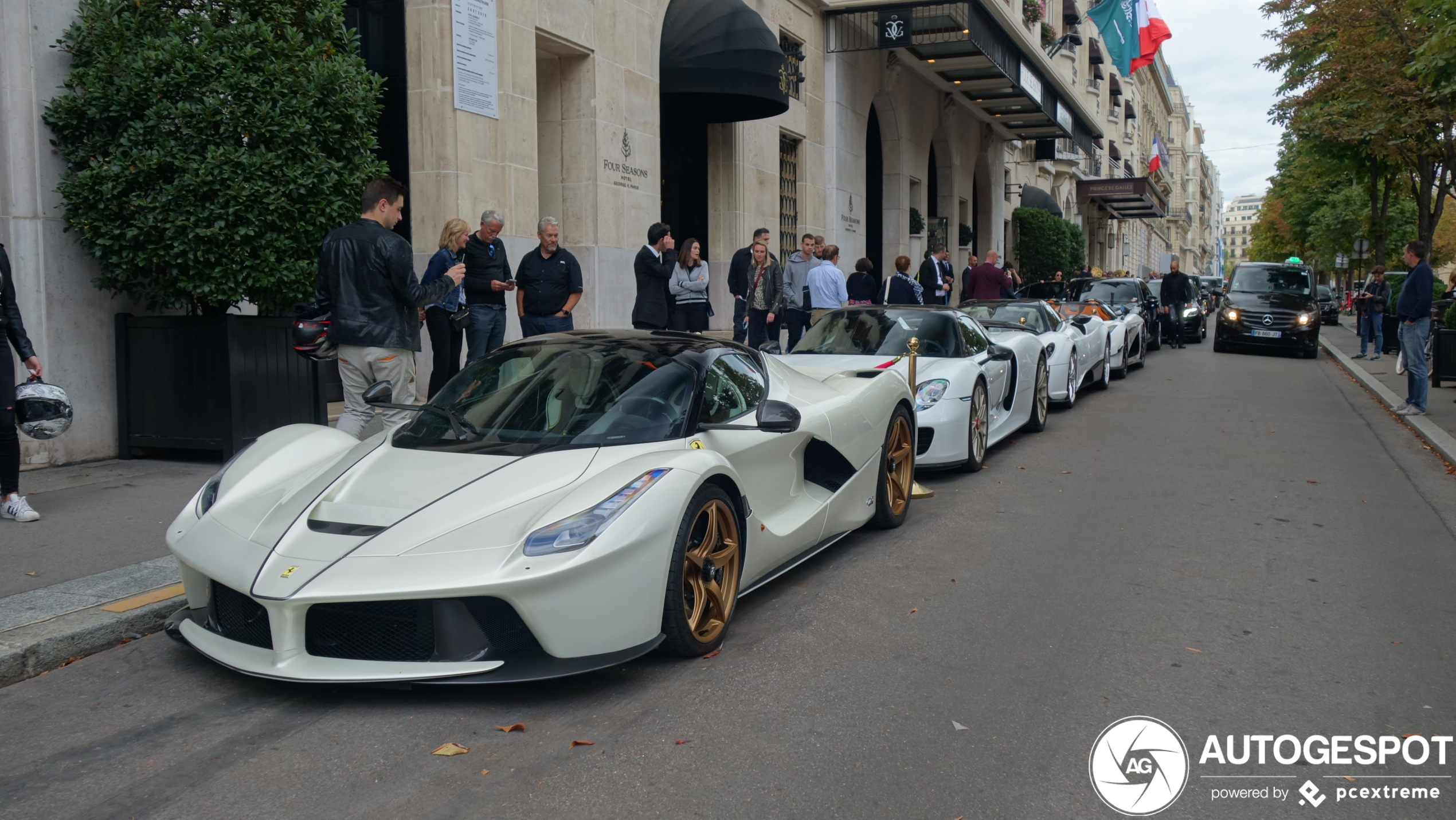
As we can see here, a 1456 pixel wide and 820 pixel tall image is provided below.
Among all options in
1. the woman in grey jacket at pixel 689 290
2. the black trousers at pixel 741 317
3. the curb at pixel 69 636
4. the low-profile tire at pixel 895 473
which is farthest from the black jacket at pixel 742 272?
the curb at pixel 69 636

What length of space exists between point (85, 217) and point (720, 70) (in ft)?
30.8

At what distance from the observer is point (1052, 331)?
511 inches

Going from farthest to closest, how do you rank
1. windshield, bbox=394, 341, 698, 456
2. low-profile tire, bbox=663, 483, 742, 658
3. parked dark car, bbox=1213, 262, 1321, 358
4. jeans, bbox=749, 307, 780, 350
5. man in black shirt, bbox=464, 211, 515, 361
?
parked dark car, bbox=1213, 262, 1321, 358 → jeans, bbox=749, 307, 780, 350 → man in black shirt, bbox=464, 211, 515, 361 → windshield, bbox=394, 341, 698, 456 → low-profile tire, bbox=663, 483, 742, 658

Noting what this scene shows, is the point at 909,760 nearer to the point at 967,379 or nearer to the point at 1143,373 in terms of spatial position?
the point at 967,379

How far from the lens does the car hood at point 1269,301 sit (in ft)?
72.5

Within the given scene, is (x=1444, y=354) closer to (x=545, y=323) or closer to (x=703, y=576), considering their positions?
(x=545, y=323)

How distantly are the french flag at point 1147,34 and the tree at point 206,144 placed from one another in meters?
28.3

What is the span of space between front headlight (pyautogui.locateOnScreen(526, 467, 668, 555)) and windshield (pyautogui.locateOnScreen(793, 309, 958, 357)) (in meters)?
5.56

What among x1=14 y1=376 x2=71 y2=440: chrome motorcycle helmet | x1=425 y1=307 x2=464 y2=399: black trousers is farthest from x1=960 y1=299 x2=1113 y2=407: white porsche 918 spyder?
x1=14 y1=376 x2=71 y2=440: chrome motorcycle helmet

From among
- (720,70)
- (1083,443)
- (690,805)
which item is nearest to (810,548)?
(690,805)

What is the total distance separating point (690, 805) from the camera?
3.16 metres

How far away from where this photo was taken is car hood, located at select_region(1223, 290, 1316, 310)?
22.1 meters

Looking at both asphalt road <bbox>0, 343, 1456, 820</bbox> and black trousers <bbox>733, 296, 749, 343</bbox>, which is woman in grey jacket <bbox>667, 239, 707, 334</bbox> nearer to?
black trousers <bbox>733, 296, 749, 343</bbox>

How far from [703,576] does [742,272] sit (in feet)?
30.5
